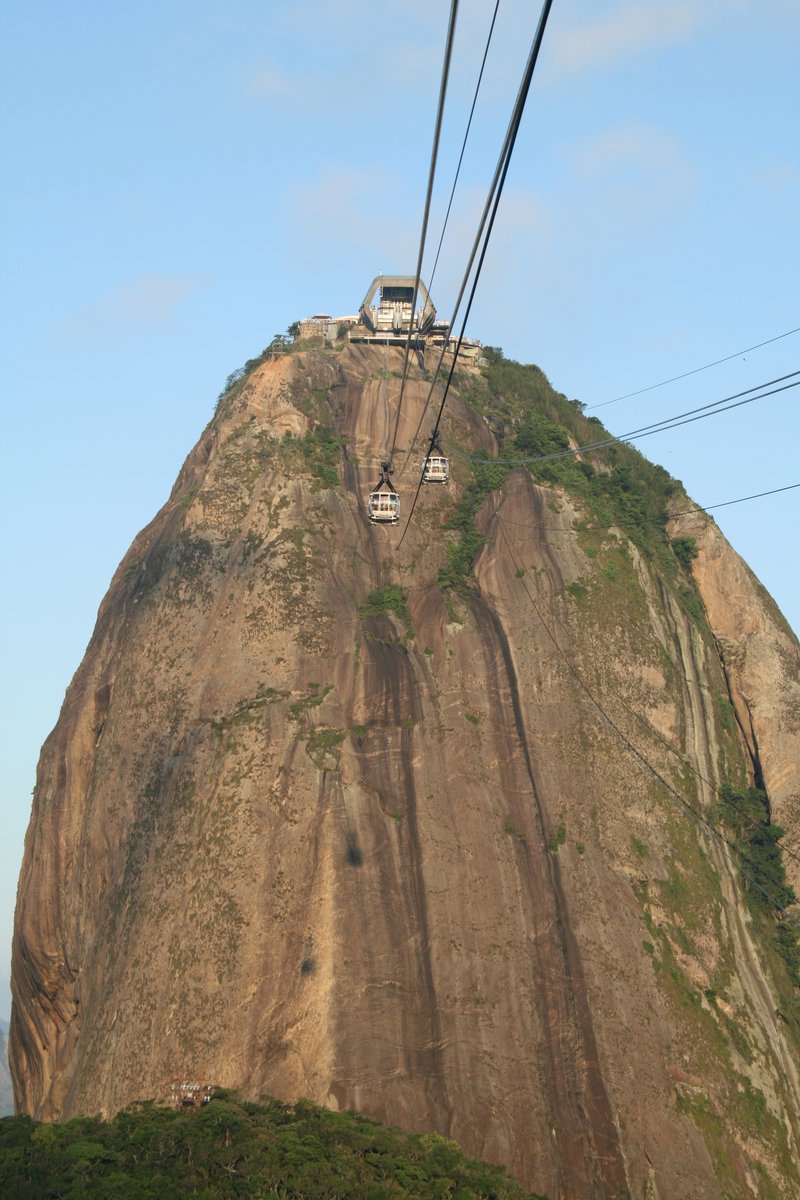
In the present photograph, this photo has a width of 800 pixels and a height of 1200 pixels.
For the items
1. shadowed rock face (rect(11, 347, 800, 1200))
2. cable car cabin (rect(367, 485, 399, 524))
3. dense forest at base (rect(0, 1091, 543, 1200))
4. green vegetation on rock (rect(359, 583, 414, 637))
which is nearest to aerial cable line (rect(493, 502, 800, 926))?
shadowed rock face (rect(11, 347, 800, 1200))

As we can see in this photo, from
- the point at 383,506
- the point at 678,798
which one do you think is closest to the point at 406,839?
the point at 383,506

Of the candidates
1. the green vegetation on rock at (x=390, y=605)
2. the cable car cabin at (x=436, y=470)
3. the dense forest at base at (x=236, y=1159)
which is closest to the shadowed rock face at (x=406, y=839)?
the green vegetation on rock at (x=390, y=605)

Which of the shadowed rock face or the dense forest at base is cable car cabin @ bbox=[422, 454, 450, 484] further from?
the dense forest at base

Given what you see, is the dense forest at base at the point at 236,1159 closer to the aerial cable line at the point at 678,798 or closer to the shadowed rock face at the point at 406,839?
the shadowed rock face at the point at 406,839

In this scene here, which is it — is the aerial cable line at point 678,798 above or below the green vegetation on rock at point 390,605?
below

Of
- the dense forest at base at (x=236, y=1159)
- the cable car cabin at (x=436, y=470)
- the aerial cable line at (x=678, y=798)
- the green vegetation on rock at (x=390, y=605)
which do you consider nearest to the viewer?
the dense forest at base at (x=236, y=1159)

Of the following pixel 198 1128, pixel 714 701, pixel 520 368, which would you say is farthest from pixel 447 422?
pixel 198 1128
